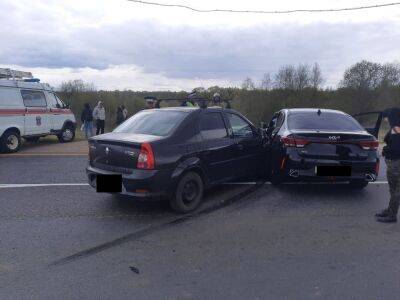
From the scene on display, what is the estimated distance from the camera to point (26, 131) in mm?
13109

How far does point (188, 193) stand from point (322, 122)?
3015 millimetres

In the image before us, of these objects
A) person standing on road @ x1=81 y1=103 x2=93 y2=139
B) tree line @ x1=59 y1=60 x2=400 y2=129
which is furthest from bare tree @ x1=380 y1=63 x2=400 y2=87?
person standing on road @ x1=81 y1=103 x2=93 y2=139

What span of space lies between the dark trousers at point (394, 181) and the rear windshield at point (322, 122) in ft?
6.01

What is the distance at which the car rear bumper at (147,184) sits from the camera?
5.60 meters

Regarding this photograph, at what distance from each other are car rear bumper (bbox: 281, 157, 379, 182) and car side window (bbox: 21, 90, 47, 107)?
30.3 feet

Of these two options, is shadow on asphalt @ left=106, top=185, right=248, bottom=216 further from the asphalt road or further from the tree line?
the tree line

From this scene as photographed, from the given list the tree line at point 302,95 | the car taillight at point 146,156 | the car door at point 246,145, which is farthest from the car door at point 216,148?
the tree line at point 302,95

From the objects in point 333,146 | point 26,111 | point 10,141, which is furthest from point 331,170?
point 26,111

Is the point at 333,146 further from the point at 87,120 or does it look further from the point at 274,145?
the point at 87,120

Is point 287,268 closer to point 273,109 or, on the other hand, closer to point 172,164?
point 172,164

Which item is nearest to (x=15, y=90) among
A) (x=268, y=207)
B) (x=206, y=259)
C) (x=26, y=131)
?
(x=26, y=131)

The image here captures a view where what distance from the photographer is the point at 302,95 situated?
47562 millimetres

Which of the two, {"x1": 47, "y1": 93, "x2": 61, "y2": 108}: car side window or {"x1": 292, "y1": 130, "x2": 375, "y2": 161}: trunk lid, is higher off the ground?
{"x1": 47, "y1": 93, "x2": 61, "y2": 108}: car side window

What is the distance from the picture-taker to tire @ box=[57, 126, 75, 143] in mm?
15201
